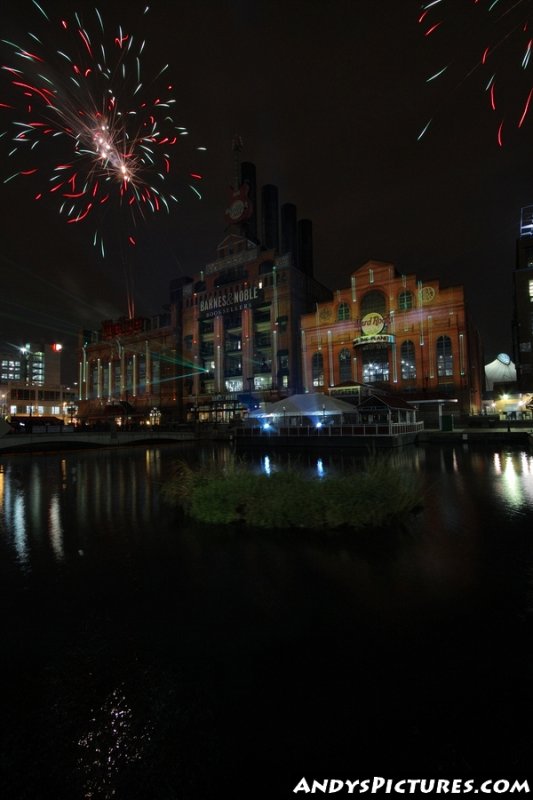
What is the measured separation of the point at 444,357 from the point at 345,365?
13.1 metres

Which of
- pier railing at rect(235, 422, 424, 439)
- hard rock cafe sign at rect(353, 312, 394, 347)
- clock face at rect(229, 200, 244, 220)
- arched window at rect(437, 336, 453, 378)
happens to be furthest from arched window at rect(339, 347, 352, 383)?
clock face at rect(229, 200, 244, 220)

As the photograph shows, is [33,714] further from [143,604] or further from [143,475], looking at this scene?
[143,475]

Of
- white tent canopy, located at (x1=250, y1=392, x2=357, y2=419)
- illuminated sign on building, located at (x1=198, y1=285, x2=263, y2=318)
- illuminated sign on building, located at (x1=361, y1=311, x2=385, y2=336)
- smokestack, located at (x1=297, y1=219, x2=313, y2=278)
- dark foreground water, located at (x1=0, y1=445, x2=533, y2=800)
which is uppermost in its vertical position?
smokestack, located at (x1=297, y1=219, x2=313, y2=278)

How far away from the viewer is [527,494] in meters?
12.2

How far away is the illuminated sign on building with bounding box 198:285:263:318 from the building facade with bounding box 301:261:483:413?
417 inches

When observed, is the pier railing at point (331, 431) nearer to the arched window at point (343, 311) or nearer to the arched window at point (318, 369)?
the arched window at point (318, 369)

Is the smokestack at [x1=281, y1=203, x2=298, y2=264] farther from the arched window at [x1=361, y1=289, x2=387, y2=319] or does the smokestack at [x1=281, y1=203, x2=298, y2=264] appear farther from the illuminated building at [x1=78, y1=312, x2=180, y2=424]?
the illuminated building at [x1=78, y1=312, x2=180, y2=424]

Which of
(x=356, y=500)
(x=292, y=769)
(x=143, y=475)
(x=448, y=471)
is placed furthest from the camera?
(x=143, y=475)

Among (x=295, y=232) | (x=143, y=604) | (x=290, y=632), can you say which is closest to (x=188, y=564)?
(x=143, y=604)

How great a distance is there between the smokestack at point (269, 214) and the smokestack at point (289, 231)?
1.84 m

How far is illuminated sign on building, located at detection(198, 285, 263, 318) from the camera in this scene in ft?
219

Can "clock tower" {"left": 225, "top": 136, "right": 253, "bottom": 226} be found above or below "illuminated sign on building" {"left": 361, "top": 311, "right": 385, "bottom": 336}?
above

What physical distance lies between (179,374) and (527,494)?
70.0 m

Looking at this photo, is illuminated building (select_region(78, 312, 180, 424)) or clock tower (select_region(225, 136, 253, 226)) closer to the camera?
clock tower (select_region(225, 136, 253, 226))
